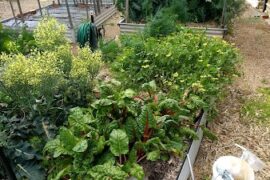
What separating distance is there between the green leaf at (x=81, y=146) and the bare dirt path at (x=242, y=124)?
3.76ft

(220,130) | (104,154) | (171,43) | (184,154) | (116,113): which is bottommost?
(220,130)

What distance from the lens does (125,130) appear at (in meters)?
2.33

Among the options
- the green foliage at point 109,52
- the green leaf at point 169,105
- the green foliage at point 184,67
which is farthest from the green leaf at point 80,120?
the green foliage at point 109,52

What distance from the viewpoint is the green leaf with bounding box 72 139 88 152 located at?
204cm

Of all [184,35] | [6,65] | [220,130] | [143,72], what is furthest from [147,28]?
[6,65]

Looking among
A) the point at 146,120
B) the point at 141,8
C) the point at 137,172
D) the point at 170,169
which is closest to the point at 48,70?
the point at 146,120

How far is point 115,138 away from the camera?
213cm

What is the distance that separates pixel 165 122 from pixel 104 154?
564mm

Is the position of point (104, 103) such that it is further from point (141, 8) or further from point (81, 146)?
point (141, 8)

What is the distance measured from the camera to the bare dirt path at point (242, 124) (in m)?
2.88

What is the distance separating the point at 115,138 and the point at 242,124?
6.01ft

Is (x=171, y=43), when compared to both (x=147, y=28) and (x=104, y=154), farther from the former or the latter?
(x=104, y=154)

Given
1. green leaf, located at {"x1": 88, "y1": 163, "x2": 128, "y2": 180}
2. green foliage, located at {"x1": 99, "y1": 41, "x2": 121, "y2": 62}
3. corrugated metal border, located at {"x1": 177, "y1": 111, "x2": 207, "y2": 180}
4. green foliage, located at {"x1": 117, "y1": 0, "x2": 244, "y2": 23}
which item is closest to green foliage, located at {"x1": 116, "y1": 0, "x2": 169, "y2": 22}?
green foliage, located at {"x1": 117, "y1": 0, "x2": 244, "y2": 23}

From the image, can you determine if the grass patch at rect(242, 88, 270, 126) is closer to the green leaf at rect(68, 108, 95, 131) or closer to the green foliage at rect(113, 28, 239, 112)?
the green foliage at rect(113, 28, 239, 112)
